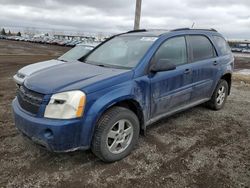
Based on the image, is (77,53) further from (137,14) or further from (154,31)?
(137,14)

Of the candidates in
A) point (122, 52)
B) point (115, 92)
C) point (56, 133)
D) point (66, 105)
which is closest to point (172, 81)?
point (122, 52)

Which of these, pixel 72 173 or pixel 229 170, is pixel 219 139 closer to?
pixel 229 170

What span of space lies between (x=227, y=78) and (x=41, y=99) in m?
4.53

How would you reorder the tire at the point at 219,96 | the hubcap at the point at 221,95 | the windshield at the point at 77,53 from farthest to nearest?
the windshield at the point at 77,53, the hubcap at the point at 221,95, the tire at the point at 219,96

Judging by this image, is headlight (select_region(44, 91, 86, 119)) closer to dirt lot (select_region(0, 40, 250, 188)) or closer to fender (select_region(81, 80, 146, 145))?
fender (select_region(81, 80, 146, 145))

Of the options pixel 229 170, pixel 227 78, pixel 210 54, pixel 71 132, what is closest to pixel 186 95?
pixel 210 54

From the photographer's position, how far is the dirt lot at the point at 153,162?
3.27 metres

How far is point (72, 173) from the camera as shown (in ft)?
11.2

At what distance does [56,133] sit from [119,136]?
0.92 meters

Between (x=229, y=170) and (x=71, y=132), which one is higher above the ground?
(x=71, y=132)

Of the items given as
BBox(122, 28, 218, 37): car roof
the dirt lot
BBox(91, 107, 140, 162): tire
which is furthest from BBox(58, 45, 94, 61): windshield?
BBox(91, 107, 140, 162): tire

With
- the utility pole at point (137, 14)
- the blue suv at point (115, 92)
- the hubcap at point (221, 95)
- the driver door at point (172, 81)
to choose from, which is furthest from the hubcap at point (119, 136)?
the utility pole at point (137, 14)

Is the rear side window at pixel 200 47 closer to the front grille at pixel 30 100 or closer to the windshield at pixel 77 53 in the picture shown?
the front grille at pixel 30 100

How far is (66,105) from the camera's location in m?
3.20
